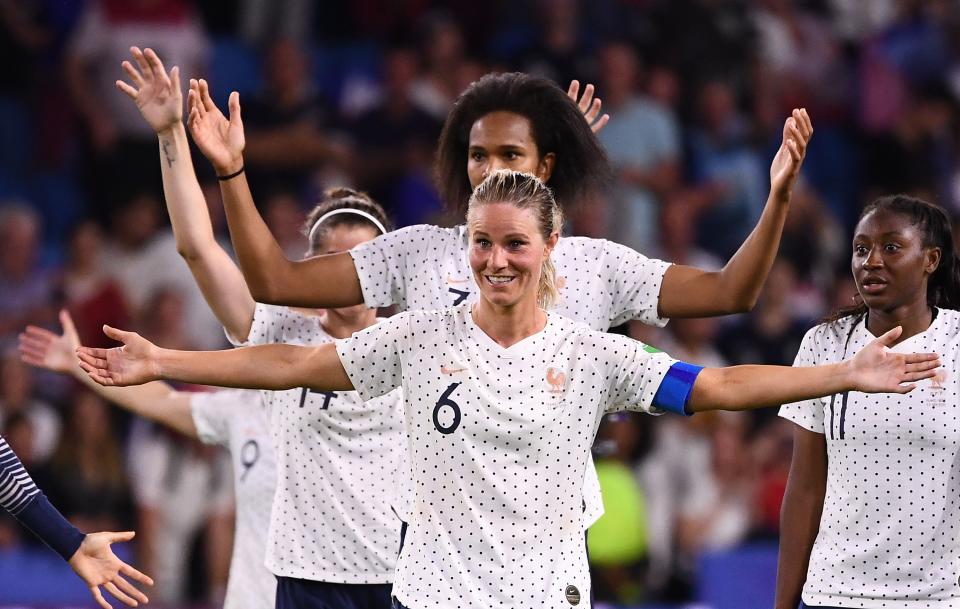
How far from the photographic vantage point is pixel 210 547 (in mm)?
8562

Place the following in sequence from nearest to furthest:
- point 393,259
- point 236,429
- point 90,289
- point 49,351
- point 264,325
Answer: point 393,259 → point 264,325 → point 49,351 → point 236,429 → point 90,289

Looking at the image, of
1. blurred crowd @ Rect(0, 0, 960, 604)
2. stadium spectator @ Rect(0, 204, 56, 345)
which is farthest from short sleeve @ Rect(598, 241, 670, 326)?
stadium spectator @ Rect(0, 204, 56, 345)

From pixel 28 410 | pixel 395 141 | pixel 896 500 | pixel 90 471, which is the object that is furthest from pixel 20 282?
pixel 896 500

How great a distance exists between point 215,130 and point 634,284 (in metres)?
1.23

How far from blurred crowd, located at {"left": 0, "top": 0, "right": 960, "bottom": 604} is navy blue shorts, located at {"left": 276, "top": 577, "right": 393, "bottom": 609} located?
12.0 ft

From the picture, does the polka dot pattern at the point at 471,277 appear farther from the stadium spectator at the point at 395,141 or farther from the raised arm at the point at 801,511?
the stadium spectator at the point at 395,141

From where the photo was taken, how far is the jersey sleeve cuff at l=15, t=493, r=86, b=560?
4332mm

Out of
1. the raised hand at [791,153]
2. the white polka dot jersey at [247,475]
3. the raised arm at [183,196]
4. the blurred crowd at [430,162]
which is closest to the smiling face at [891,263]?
the raised hand at [791,153]

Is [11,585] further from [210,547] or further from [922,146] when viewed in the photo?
[922,146]

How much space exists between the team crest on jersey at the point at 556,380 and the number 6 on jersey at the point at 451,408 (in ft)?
0.75

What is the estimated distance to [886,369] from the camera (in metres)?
3.70

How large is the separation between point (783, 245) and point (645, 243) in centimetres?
88

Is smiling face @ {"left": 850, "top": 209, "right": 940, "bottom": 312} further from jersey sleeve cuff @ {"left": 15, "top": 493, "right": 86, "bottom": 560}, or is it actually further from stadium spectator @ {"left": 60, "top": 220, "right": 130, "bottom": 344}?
stadium spectator @ {"left": 60, "top": 220, "right": 130, "bottom": 344}

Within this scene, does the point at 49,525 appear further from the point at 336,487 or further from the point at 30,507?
the point at 336,487
